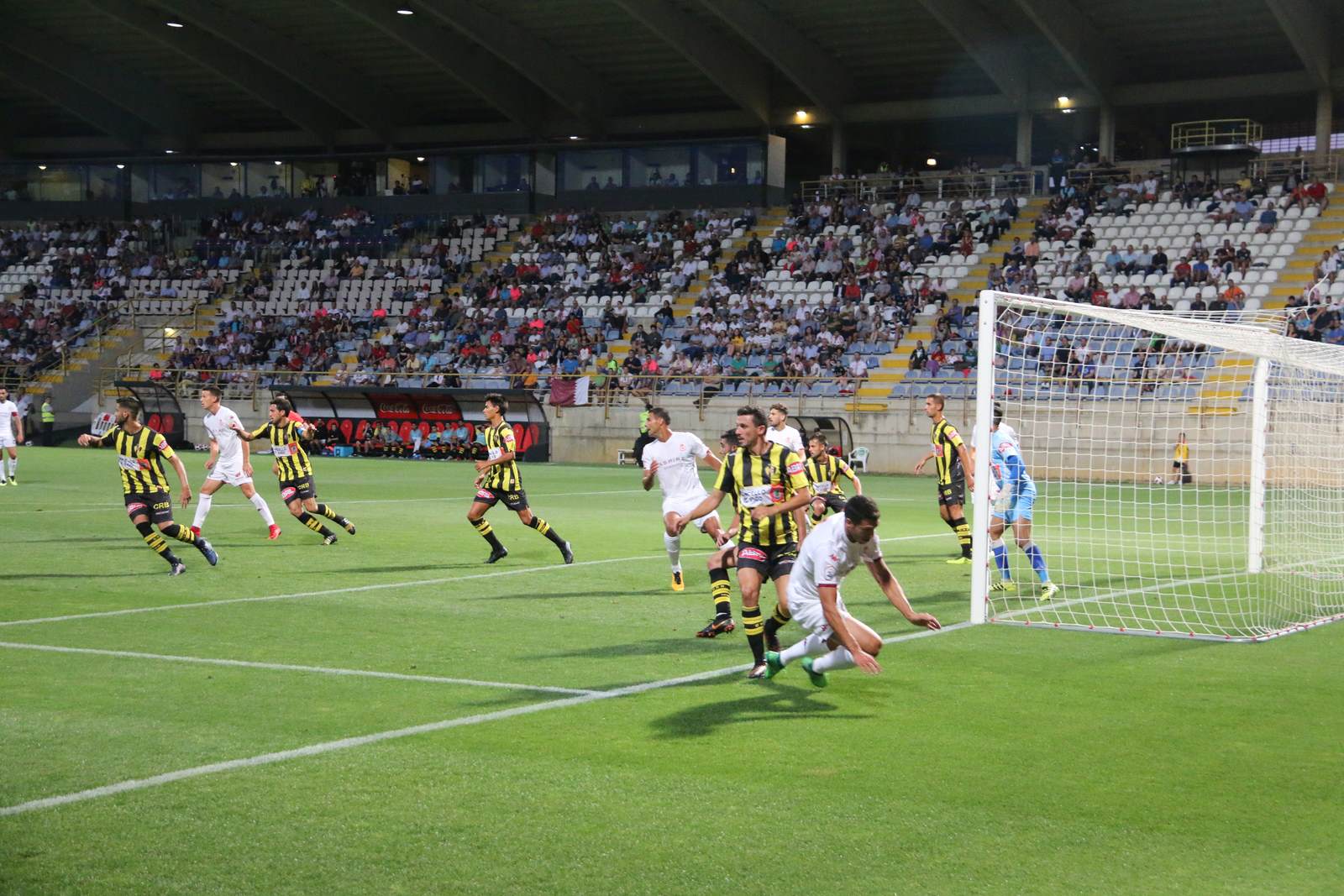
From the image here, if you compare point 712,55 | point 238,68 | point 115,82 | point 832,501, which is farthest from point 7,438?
point 115,82

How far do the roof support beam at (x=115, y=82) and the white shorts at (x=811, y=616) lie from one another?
5183 cm

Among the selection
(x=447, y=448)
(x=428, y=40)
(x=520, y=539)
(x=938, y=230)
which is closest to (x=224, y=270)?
(x=428, y=40)

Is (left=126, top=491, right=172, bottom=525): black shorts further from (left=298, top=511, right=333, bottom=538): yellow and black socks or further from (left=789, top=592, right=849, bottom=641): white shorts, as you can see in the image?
(left=789, top=592, right=849, bottom=641): white shorts

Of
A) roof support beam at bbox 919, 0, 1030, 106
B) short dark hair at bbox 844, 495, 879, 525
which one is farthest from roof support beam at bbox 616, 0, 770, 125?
short dark hair at bbox 844, 495, 879, 525

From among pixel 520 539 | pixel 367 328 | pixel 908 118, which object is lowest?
pixel 520 539

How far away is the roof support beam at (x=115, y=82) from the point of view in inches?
2067

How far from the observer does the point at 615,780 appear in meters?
6.82

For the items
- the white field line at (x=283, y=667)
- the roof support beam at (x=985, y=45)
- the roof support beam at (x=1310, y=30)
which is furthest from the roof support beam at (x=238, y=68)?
the white field line at (x=283, y=667)

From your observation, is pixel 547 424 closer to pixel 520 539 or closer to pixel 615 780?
pixel 520 539

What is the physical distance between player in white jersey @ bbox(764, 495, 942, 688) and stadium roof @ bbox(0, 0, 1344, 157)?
3341cm

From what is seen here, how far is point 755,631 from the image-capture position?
975cm

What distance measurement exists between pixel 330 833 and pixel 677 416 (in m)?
34.9

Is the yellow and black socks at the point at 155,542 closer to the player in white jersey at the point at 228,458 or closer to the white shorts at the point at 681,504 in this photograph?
the player in white jersey at the point at 228,458

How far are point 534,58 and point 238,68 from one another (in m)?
11.9
